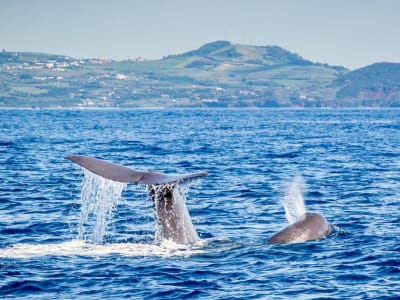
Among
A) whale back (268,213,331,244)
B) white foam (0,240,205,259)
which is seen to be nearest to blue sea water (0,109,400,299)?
white foam (0,240,205,259)

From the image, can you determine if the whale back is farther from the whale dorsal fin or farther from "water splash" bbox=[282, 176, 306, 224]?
the whale dorsal fin

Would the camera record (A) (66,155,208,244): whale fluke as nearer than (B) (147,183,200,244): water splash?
Yes

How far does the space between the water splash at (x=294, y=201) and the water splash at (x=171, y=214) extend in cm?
403

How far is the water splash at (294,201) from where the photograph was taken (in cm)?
2298

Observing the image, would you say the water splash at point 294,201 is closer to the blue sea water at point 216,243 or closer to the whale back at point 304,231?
the blue sea water at point 216,243

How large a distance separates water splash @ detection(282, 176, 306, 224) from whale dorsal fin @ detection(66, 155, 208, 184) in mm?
5479

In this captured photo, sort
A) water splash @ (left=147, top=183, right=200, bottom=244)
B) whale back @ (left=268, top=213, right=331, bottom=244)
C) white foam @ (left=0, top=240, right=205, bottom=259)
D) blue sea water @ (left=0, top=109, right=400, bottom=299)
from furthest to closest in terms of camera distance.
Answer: whale back @ (left=268, top=213, right=331, bottom=244) < white foam @ (left=0, top=240, right=205, bottom=259) < water splash @ (left=147, top=183, right=200, bottom=244) < blue sea water @ (left=0, top=109, right=400, bottom=299)

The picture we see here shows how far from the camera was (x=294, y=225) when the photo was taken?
758 inches

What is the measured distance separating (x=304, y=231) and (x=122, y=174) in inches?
181

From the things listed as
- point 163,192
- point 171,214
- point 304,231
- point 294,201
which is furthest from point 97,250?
point 294,201

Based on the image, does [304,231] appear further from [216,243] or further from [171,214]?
[171,214]

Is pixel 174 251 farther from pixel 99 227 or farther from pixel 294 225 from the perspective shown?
pixel 99 227

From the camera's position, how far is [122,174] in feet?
53.9

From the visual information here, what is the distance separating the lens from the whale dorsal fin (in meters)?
15.9
